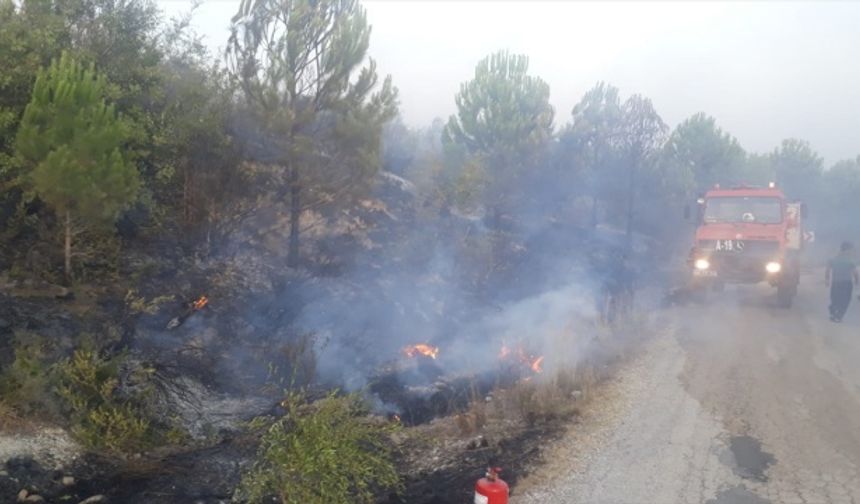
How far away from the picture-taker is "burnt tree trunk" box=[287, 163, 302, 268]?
1431 centimetres

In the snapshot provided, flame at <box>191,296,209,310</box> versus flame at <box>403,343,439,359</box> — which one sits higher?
flame at <box>191,296,209,310</box>

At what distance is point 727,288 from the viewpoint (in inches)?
746

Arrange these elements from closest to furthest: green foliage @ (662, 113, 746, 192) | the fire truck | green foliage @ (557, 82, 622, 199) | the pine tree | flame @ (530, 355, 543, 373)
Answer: the pine tree → flame @ (530, 355, 543, 373) → the fire truck → green foliage @ (557, 82, 622, 199) → green foliage @ (662, 113, 746, 192)

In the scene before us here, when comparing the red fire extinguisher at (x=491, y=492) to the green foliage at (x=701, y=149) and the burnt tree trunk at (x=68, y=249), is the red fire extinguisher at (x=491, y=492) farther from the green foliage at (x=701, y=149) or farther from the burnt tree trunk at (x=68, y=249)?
the green foliage at (x=701, y=149)

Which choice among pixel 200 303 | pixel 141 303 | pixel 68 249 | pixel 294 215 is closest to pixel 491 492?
pixel 141 303

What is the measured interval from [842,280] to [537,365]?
8.37 m

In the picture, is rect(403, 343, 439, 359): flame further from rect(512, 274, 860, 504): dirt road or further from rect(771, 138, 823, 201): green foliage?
rect(771, 138, 823, 201): green foliage

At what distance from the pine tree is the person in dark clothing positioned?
14565 mm

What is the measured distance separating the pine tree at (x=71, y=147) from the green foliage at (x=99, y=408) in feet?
7.47

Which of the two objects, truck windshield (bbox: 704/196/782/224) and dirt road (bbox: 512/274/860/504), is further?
truck windshield (bbox: 704/196/782/224)

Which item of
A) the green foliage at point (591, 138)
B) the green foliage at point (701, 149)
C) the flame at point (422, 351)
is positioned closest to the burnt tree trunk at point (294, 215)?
the flame at point (422, 351)

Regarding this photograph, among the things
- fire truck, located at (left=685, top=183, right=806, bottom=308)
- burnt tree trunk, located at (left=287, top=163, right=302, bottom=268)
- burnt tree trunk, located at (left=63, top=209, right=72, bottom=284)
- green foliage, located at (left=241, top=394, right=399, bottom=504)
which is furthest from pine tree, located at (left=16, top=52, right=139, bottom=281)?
fire truck, located at (left=685, top=183, right=806, bottom=308)

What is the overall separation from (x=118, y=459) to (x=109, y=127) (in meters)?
4.63

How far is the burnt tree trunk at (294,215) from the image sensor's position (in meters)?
14.3
